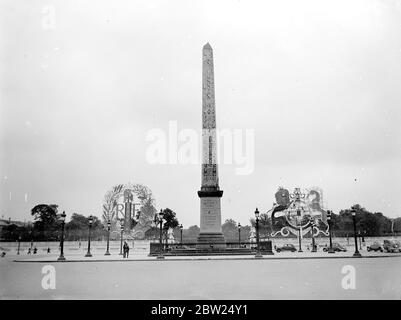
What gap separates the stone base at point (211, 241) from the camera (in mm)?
30219

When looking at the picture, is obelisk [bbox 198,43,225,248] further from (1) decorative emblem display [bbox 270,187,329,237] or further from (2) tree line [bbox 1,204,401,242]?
(2) tree line [bbox 1,204,401,242]

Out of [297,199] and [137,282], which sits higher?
[297,199]

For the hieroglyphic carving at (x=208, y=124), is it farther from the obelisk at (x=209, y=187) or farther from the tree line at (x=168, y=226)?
the tree line at (x=168, y=226)

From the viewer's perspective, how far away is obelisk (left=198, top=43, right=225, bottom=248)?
99.9ft

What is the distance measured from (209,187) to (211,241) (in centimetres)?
391

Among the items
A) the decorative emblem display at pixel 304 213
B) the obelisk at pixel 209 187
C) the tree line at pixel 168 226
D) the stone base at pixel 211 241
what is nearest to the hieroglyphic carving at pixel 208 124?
the obelisk at pixel 209 187

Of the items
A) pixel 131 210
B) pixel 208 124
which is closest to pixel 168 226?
pixel 131 210

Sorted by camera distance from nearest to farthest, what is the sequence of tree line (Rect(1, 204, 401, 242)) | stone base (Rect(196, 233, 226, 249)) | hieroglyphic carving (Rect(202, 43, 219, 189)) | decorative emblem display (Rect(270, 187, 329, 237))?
1. stone base (Rect(196, 233, 226, 249))
2. hieroglyphic carving (Rect(202, 43, 219, 189))
3. decorative emblem display (Rect(270, 187, 329, 237))
4. tree line (Rect(1, 204, 401, 242))

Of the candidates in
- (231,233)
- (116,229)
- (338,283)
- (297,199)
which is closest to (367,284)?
(338,283)

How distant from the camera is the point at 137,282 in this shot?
12.8 metres

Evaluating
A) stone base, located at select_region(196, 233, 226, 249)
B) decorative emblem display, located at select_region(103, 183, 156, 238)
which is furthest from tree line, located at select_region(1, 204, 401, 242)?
stone base, located at select_region(196, 233, 226, 249)

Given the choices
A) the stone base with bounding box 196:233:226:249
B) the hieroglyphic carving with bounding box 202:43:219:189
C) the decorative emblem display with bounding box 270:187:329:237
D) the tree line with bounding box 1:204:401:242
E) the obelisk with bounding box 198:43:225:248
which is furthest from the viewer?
the tree line with bounding box 1:204:401:242
